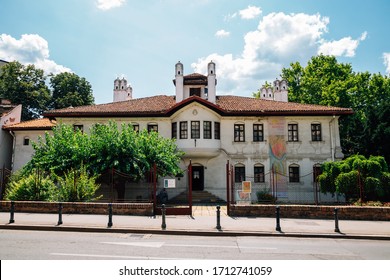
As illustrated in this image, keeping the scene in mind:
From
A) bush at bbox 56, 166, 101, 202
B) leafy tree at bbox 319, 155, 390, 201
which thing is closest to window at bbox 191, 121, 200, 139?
bush at bbox 56, 166, 101, 202

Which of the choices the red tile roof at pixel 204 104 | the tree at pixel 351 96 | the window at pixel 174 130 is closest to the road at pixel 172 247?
the window at pixel 174 130

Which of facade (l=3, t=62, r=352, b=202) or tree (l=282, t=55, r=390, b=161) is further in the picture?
tree (l=282, t=55, r=390, b=161)

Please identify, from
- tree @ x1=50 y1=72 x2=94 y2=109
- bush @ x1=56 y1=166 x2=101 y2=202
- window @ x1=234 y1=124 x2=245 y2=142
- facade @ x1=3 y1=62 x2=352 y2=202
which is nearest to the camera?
bush @ x1=56 y1=166 x2=101 y2=202

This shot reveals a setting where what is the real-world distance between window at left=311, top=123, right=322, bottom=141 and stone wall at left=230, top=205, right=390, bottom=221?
1120cm

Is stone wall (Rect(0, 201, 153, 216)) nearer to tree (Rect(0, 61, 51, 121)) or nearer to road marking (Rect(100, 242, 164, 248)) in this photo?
road marking (Rect(100, 242, 164, 248))

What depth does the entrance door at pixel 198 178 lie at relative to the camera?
24.2 metres

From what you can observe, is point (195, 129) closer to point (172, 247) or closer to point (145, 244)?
point (145, 244)

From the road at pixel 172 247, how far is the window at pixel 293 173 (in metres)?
14.0

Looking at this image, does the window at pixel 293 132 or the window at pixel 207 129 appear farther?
the window at pixel 293 132

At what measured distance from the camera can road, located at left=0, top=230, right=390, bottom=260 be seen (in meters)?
6.89

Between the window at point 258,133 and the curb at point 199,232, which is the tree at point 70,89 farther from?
the curb at point 199,232

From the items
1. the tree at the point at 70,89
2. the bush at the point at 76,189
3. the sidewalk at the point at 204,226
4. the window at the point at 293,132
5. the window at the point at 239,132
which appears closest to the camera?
the sidewalk at the point at 204,226

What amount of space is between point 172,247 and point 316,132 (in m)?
20.0

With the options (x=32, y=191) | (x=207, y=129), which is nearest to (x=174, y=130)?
(x=207, y=129)
